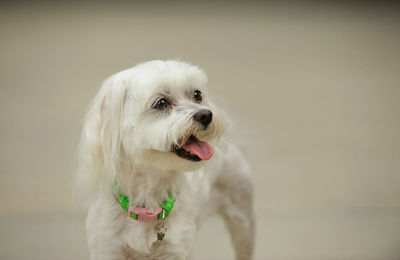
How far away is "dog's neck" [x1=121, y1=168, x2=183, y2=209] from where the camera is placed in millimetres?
1922

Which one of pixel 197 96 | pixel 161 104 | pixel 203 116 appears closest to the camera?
pixel 203 116

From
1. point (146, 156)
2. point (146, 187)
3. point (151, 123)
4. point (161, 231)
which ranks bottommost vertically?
point (161, 231)

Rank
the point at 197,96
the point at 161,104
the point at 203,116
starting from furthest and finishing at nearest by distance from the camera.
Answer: the point at 197,96 < the point at 161,104 < the point at 203,116

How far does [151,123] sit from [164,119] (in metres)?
0.05

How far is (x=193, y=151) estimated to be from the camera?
1822 mm

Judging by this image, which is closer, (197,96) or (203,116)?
(203,116)

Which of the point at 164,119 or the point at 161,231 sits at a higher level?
the point at 164,119

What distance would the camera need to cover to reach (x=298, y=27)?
641 cm

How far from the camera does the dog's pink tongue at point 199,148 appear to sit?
182cm

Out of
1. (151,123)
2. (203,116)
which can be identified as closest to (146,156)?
(151,123)

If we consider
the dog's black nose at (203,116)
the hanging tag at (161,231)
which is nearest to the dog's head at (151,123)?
the dog's black nose at (203,116)

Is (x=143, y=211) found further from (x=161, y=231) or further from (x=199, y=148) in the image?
(x=199, y=148)

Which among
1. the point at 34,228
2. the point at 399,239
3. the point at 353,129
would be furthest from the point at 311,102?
the point at 34,228

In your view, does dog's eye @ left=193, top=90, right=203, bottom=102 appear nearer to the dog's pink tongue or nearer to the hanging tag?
the dog's pink tongue
